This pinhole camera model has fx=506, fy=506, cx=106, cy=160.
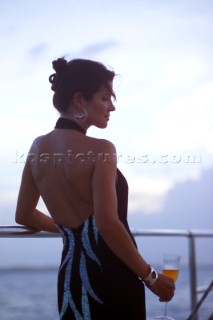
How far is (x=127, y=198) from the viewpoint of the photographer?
142 centimetres

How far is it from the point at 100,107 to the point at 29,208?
425 millimetres

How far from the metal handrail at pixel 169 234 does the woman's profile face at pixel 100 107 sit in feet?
1.61

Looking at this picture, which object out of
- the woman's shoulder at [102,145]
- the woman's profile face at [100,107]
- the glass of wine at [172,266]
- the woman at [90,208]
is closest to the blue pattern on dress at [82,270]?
the woman at [90,208]

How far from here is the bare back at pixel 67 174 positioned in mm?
1352

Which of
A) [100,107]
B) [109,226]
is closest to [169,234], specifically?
[100,107]

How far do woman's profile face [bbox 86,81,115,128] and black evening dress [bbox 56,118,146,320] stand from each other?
19 cm

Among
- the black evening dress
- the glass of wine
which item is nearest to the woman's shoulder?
the black evening dress

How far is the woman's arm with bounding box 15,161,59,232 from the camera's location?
1.61m

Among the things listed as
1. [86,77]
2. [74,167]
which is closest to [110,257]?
[74,167]

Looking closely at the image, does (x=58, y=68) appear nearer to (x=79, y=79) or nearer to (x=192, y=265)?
(x=79, y=79)

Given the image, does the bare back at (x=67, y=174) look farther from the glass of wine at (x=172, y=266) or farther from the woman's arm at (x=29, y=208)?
the glass of wine at (x=172, y=266)

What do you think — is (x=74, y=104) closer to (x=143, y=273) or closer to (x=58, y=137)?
(x=58, y=137)

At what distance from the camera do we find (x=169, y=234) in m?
2.98

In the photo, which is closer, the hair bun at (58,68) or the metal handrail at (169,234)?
the hair bun at (58,68)
